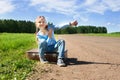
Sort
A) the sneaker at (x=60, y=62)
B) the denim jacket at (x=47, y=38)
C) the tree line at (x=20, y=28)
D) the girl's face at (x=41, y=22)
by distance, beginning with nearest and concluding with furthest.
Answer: the sneaker at (x=60, y=62), the girl's face at (x=41, y=22), the denim jacket at (x=47, y=38), the tree line at (x=20, y=28)

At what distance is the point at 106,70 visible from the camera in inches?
307

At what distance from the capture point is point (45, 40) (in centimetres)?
911

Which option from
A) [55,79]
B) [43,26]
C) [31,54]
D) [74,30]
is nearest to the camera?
[55,79]

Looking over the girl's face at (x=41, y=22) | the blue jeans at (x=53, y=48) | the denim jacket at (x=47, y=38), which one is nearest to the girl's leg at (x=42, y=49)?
the blue jeans at (x=53, y=48)

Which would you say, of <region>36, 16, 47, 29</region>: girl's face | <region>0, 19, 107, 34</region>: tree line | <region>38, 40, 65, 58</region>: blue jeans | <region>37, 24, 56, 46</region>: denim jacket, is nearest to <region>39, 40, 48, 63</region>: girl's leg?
<region>38, 40, 65, 58</region>: blue jeans

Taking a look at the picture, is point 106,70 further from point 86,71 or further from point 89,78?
point 89,78

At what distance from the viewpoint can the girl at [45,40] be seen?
29.5 ft

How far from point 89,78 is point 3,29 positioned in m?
118

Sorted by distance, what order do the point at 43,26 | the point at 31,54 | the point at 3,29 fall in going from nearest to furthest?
the point at 43,26, the point at 31,54, the point at 3,29

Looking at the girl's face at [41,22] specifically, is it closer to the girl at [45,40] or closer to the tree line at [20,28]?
the girl at [45,40]

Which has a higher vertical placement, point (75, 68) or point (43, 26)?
point (43, 26)

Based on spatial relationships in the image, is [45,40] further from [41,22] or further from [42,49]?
[41,22]

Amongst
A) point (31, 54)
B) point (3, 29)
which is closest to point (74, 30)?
point (3, 29)

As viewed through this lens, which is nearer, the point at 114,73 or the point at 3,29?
the point at 114,73
